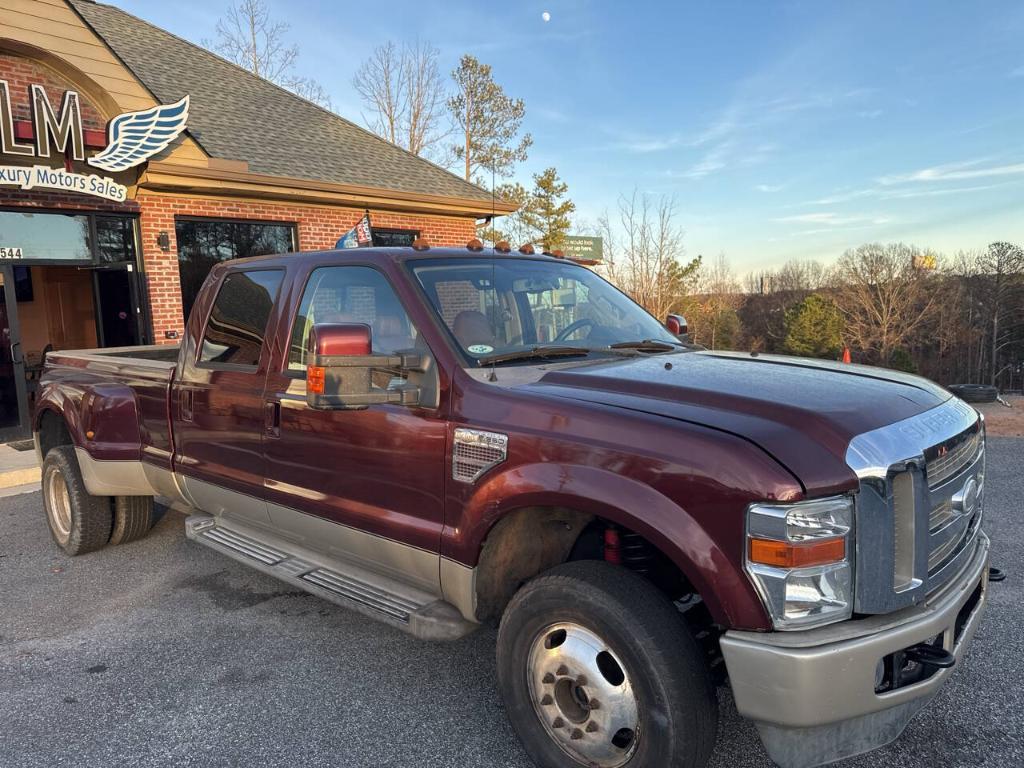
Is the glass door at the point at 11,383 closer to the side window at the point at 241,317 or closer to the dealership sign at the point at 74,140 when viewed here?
the dealership sign at the point at 74,140

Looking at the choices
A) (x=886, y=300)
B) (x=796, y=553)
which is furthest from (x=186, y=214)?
(x=886, y=300)

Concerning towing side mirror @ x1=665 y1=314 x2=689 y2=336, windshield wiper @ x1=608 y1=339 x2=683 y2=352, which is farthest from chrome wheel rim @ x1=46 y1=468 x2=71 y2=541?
towing side mirror @ x1=665 y1=314 x2=689 y2=336

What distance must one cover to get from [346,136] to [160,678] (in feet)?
41.1

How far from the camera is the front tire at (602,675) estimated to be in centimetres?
209

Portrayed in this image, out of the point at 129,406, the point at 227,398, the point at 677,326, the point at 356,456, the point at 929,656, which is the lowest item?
the point at 929,656

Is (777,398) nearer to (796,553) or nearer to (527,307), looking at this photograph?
(796,553)

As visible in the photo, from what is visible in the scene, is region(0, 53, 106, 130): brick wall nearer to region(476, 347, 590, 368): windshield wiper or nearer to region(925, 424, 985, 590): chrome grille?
region(476, 347, 590, 368): windshield wiper

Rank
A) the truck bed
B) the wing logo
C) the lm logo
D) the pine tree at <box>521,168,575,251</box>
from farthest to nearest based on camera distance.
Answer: the pine tree at <box>521,168,575,251</box>
the wing logo
the lm logo
the truck bed

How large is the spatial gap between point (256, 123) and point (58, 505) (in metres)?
9.20

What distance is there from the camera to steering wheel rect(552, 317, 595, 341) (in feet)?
10.8

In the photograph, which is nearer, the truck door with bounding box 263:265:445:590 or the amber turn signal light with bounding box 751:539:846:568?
the amber turn signal light with bounding box 751:539:846:568

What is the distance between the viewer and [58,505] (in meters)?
5.07

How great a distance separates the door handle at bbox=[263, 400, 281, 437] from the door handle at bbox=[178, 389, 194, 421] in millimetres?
775

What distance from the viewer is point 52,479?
504cm
